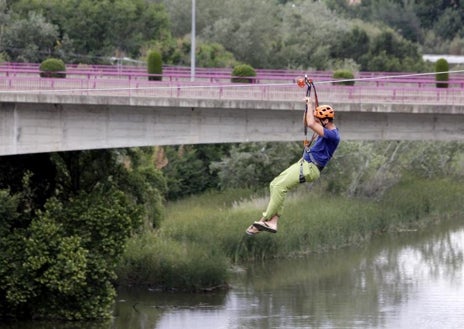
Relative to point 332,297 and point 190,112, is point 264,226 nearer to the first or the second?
point 190,112

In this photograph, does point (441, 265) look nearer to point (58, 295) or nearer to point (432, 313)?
point (432, 313)

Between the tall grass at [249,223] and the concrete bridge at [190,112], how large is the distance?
14.4 feet

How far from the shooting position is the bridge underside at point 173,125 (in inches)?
1667

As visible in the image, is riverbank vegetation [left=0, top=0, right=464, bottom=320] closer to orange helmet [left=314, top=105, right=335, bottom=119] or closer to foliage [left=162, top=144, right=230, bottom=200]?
foliage [left=162, top=144, right=230, bottom=200]

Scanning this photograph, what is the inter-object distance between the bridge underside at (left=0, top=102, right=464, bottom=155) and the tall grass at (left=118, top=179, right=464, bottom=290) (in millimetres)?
4264

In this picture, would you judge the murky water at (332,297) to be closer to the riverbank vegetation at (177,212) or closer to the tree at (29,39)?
the riverbank vegetation at (177,212)

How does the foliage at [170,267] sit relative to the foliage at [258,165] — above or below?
below

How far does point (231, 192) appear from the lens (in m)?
60.1

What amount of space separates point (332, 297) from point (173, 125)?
25.2 feet

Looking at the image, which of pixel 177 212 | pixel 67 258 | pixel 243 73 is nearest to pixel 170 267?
pixel 67 258

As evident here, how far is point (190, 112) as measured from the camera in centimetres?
4388

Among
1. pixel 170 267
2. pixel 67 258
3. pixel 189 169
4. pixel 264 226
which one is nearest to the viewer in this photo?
pixel 264 226

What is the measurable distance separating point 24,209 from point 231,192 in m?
18.0

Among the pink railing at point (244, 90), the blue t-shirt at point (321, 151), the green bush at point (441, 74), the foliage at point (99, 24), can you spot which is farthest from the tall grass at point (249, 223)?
the blue t-shirt at point (321, 151)
